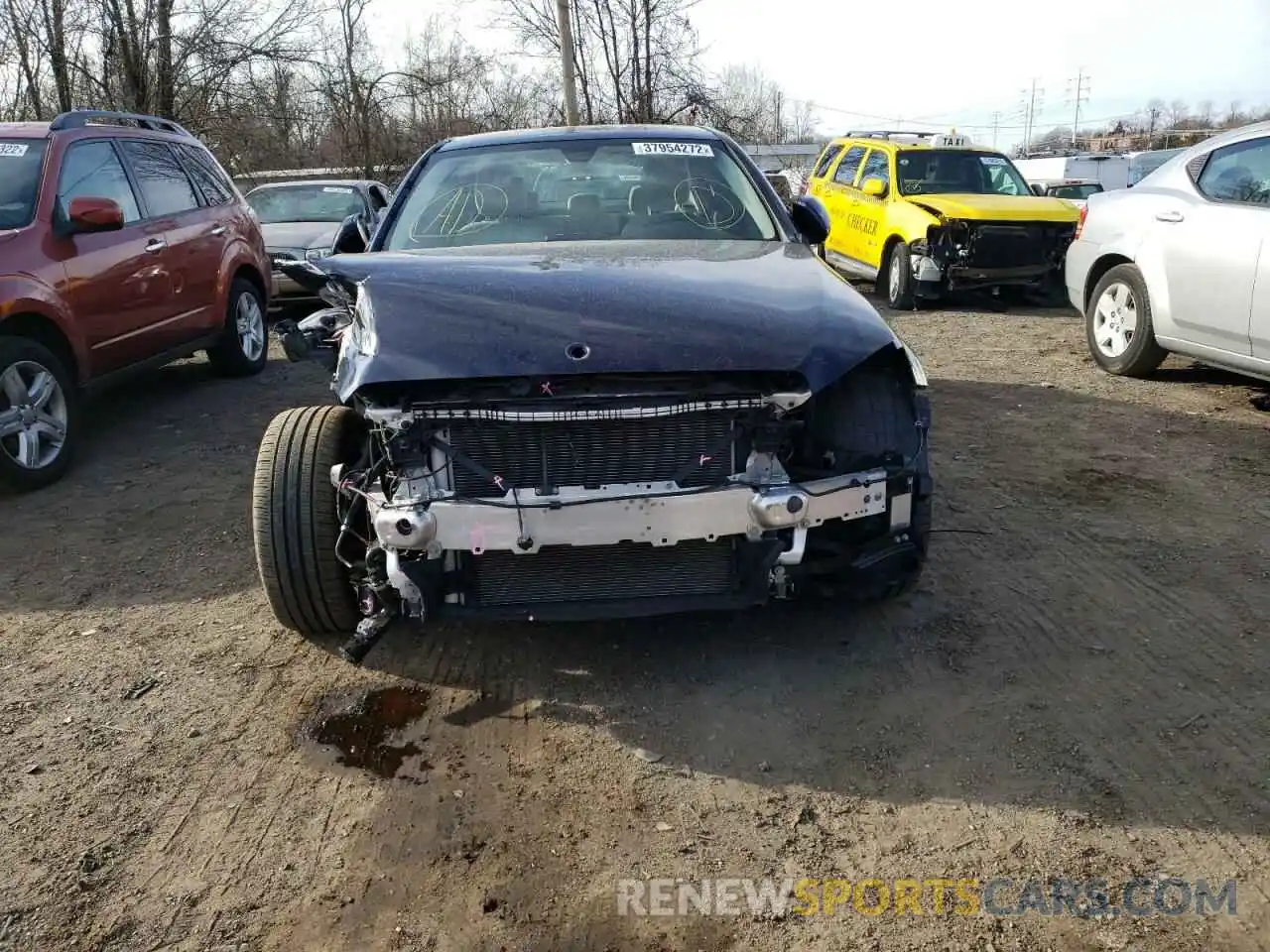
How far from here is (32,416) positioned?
17.2 feet

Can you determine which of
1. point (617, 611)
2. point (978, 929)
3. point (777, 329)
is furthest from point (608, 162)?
point (978, 929)

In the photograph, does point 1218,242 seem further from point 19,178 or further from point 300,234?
point 300,234

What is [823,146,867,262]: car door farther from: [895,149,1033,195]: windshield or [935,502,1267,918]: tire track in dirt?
[935,502,1267,918]: tire track in dirt

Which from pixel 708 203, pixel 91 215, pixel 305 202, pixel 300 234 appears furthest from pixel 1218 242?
pixel 305 202

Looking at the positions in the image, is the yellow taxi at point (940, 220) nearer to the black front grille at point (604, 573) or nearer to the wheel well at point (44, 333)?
the wheel well at point (44, 333)

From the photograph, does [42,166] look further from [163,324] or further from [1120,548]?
[1120,548]

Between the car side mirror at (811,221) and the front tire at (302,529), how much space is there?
7.44 ft

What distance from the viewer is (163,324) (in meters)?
6.48

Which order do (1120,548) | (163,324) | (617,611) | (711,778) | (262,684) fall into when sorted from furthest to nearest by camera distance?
1. (163,324)
2. (1120,548)
3. (262,684)
4. (617,611)
5. (711,778)

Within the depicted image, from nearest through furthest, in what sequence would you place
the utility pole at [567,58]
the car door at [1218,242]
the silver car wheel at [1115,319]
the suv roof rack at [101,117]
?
the car door at [1218,242], the suv roof rack at [101,117], the silver car wheel at [1115,319], the utility pole at [567,58]

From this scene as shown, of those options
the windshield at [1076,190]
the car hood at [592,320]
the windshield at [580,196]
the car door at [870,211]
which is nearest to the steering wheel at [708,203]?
the windshield at [580,196]

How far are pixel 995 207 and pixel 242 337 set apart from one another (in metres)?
7.53

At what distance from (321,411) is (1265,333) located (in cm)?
503

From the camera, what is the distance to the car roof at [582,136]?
15.0ft
